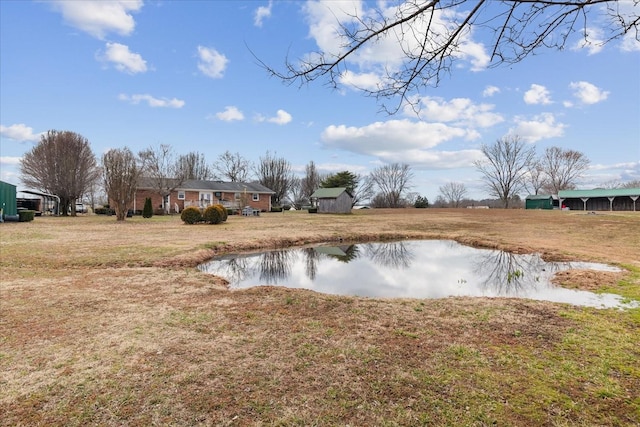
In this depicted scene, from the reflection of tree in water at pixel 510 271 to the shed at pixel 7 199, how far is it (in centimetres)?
2898

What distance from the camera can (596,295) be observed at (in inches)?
258

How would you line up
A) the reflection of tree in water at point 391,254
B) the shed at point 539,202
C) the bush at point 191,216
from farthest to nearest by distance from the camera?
1. the shed at point 539,202
2. the bush at point 191,216
3. the reflection of tree in water at point 391,254

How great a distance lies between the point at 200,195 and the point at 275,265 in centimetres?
3299

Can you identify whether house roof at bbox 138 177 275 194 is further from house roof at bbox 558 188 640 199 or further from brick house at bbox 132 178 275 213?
house roof at bbox 558 188 640 199

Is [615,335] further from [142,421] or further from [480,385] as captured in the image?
[142,421]

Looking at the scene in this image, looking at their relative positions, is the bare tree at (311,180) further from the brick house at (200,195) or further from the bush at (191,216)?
the bush at (191,216)

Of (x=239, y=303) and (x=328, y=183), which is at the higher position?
(x=328, y=183)

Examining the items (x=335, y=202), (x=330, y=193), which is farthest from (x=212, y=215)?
(x=330, y=193)

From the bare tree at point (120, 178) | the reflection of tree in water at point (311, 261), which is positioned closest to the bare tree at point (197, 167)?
the bare tree at point (120, 178)

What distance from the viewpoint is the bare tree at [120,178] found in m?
25.4

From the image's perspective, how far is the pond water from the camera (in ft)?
23.8

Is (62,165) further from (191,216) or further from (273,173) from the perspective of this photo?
(273,173)

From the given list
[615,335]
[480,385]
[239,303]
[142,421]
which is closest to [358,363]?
[480,385]

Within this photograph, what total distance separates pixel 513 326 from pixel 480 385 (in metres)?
1.99
